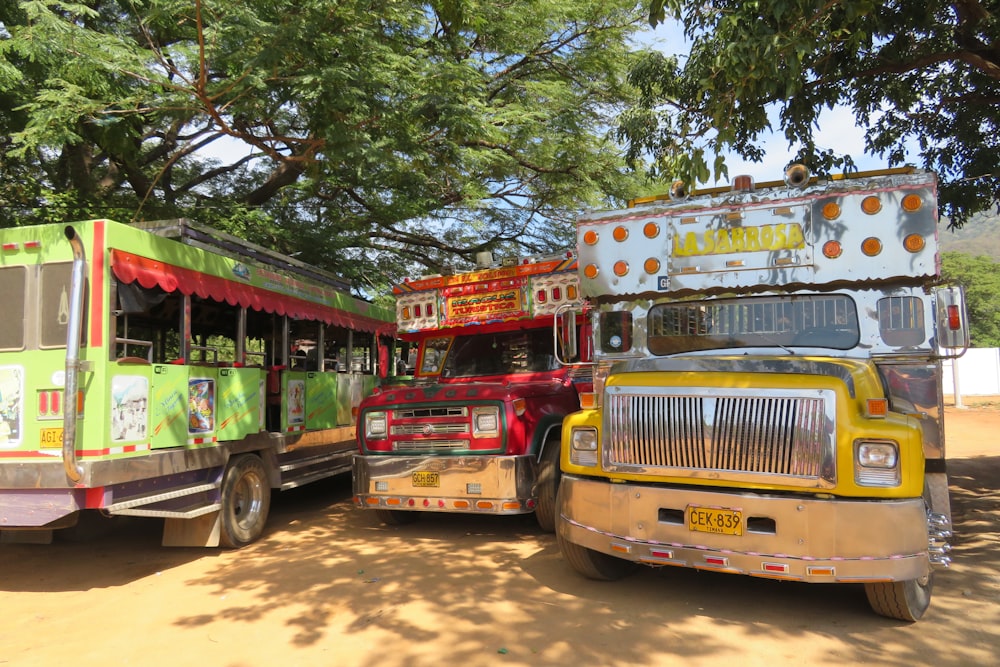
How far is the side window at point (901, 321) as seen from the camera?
5.06m

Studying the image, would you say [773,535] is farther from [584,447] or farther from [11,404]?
[11,404]

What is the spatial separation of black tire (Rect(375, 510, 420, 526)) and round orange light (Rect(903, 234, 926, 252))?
5493mm

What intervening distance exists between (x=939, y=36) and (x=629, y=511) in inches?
305

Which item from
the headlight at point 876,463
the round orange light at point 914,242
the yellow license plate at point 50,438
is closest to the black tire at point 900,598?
the headlight at point 876,463

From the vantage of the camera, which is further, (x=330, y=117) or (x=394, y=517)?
(x=330, y=117)

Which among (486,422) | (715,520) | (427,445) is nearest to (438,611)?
(715,520)

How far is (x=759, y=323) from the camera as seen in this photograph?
5473 millimetres

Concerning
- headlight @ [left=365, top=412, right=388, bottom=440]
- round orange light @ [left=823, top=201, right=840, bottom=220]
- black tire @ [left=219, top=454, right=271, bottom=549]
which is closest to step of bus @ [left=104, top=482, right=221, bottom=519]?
black tire @ [left=219, top=454, right=271, bottom=549]

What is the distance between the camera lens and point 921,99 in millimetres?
10000

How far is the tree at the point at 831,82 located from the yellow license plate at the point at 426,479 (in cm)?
366

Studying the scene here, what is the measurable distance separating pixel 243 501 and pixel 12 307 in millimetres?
2938

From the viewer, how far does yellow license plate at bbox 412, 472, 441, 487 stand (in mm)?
6836

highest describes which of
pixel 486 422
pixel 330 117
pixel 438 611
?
pixel 330 117

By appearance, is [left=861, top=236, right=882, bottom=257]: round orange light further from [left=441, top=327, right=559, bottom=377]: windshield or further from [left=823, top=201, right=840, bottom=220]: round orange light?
[left=441, top=327, right=559, bottom=377]: windshield
